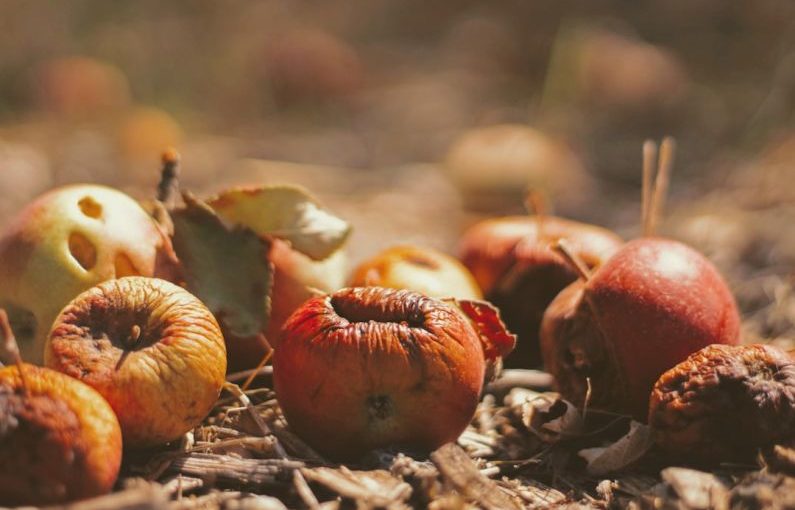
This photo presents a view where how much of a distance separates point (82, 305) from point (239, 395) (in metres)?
0.48

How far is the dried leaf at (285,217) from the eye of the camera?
2.66 meters

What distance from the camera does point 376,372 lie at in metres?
2.03

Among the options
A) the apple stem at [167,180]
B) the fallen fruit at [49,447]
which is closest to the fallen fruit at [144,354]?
the fallen fruit at [49,447]

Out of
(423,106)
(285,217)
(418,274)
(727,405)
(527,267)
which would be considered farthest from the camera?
(423,106)

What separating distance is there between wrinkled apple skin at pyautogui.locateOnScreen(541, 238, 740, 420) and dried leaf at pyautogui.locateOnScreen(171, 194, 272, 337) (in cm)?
83

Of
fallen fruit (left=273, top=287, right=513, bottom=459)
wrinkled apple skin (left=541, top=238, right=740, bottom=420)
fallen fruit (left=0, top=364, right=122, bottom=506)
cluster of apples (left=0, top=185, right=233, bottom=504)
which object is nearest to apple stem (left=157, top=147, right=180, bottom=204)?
cluster of apples (left=0, top=185, right=233, bottom=504)

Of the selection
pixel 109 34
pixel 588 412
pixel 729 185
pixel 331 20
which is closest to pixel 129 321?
pixel 588 412

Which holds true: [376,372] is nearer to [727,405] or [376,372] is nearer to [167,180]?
[727,405]

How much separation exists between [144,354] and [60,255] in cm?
53

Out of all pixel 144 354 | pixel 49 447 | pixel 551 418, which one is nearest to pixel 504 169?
pixel 551 418

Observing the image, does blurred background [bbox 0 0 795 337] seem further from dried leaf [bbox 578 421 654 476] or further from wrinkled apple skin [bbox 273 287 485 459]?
wrinkled apple skin [bbox 273 287 485 459]

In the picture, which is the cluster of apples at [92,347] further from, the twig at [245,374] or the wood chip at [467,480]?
the wood chip at [467,480]

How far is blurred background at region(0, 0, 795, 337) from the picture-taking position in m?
5.72

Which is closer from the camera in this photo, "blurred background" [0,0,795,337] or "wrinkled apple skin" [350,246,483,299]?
"wrinkled apple skin" [350,246,483,299]
